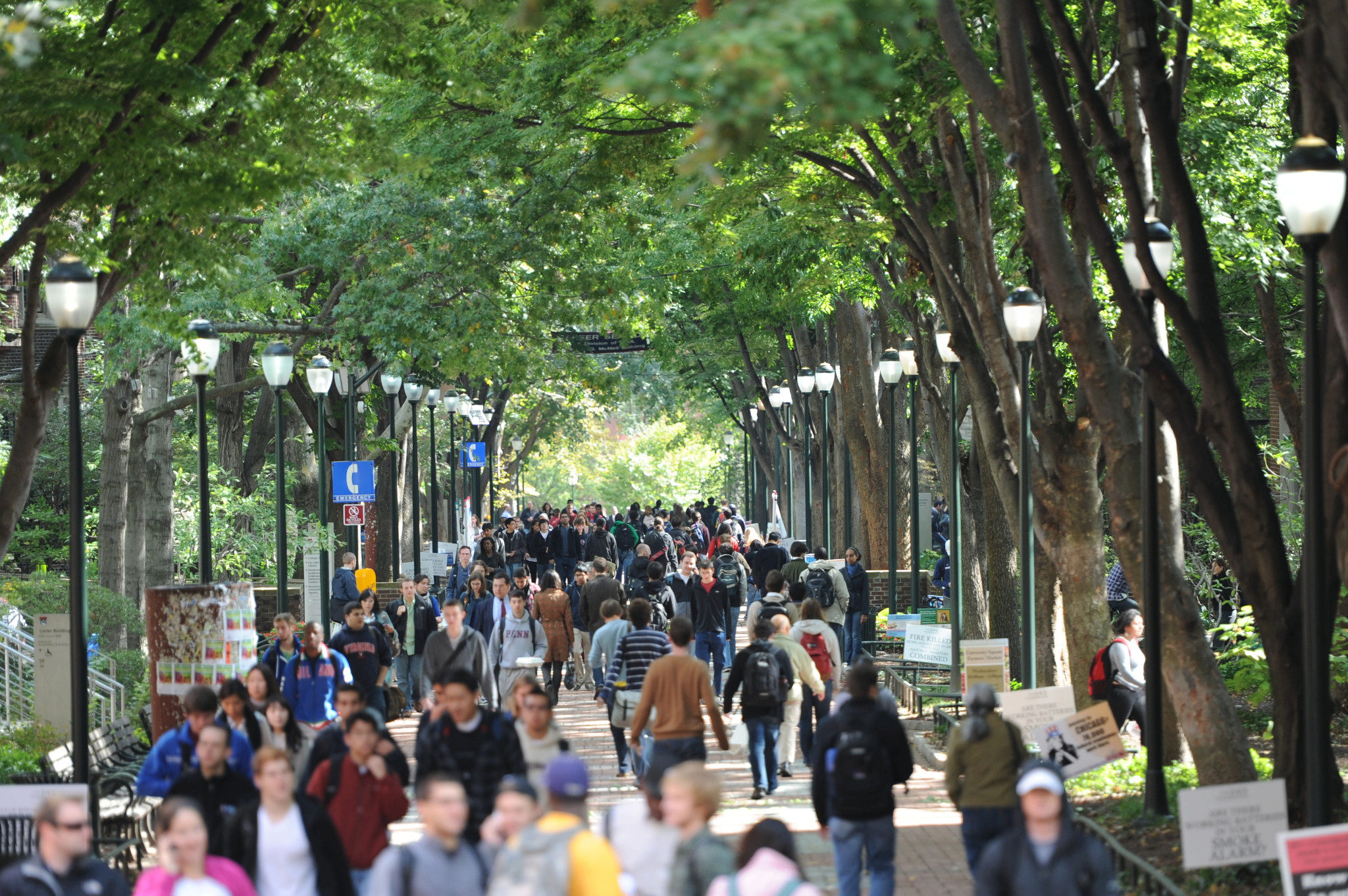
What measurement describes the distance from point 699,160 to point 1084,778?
916 centimetres

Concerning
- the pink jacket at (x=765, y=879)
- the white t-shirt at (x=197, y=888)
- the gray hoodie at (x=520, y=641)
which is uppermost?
the gray hoodie at (x=520, y=641)

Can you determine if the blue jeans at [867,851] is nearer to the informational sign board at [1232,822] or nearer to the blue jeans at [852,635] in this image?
the informational sign board at [1232,822]

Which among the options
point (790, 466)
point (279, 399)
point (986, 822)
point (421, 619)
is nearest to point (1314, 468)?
point (986, 822)

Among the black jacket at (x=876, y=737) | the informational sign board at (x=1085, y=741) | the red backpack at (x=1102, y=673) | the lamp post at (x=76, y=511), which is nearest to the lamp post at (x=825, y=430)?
the red backpack at (x=1102, y=673)

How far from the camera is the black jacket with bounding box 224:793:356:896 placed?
22.6 ft

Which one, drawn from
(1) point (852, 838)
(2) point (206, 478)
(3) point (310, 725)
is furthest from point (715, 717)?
(2) point (206, 478)

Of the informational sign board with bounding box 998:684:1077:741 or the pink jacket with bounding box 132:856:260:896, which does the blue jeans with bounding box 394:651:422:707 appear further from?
the pink jacket with bounding box 132:856:260:896

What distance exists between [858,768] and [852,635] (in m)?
13.4

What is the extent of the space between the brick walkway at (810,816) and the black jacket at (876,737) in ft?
2.84

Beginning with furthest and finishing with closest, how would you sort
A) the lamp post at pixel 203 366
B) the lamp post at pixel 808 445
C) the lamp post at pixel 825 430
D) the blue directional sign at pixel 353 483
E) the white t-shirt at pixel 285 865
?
the lamp post at pixel 808 445, the lamp post at pixel 825 430, the blue directional sign at pixel 353 483, the lamp post at pixel 203 366, the white t-shirt at pixel 285 865

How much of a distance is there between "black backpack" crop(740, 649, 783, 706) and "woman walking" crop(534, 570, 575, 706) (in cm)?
479

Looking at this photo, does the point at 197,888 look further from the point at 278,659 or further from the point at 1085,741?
the point at 1085,741

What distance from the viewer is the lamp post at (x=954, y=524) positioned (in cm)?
1892

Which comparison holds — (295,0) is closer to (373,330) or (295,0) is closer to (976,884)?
(976,884)
